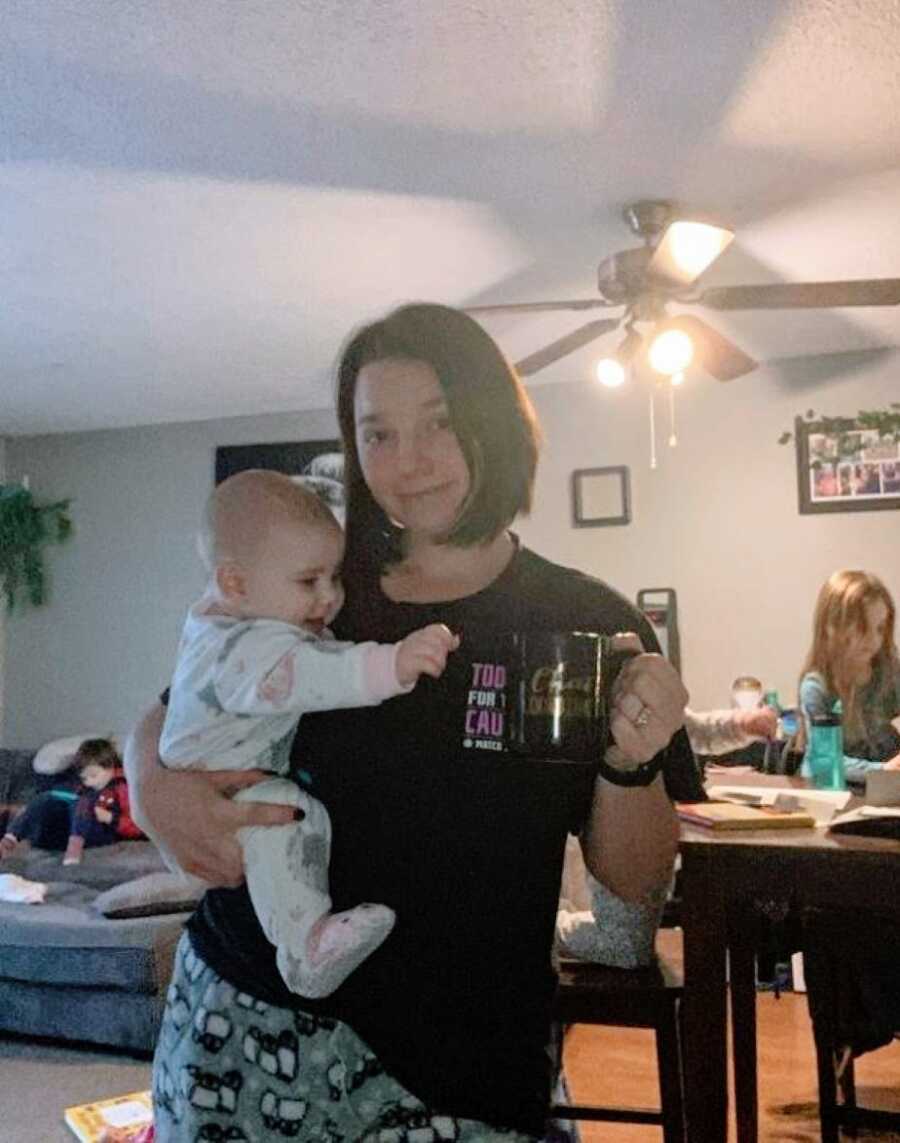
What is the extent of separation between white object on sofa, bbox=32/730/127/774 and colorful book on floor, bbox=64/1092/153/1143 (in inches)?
87.0

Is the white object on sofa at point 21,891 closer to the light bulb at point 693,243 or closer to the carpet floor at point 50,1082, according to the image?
the carpet floor at point 50,1082

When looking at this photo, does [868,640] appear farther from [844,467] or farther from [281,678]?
[281,678]

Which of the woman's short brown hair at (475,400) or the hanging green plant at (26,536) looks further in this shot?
the hanging green plant at (26,536)

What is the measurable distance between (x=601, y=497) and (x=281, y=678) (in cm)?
384

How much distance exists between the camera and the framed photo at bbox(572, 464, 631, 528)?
4684 mm

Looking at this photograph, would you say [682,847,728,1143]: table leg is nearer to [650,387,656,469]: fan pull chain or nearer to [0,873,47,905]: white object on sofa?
[0,873,47,905]: white object on sofa

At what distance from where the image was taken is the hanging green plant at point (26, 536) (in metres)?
5.46

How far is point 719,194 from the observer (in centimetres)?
281

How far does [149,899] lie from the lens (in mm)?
3264

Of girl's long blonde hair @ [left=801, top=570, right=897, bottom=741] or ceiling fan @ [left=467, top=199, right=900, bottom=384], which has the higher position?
ceiling fan @ [left=467, top=199, right=900, bottom=384]

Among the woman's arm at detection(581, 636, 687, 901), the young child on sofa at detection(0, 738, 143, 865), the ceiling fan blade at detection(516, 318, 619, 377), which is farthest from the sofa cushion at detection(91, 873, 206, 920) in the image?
the woman's arm at detection(581, 636, 687, 901)

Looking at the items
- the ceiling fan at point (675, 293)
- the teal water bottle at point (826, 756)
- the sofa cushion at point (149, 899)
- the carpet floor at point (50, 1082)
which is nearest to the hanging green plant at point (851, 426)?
the ceiling fan at point (675, 293)

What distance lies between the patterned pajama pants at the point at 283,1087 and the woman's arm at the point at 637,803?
23 cm

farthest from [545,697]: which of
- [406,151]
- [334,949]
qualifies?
[406,151]
